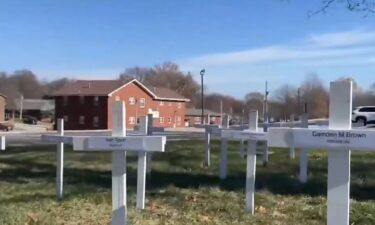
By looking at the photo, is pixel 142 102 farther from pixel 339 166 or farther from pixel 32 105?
pixel 339 166

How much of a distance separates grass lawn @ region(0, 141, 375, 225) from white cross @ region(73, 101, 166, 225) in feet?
6.25

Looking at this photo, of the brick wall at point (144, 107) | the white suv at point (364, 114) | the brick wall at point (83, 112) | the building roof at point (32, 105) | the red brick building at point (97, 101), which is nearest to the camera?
the white suv at point (364, 114)

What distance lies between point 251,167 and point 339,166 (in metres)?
4.61

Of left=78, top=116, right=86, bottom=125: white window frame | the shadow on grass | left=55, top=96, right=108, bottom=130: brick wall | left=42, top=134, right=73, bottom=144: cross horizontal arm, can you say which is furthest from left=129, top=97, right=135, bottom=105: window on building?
left=42, top=134, right=73, bottom=144: cross horizontal arm

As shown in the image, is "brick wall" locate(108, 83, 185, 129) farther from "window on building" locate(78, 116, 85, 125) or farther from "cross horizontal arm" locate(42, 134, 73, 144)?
"cross horizontal arm" locate(42, 134, 73, 144)

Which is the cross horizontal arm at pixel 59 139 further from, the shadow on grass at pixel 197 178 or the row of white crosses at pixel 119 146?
the row of white crosses at pixel 119 146

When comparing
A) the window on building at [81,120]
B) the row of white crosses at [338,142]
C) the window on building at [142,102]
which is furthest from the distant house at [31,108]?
the row of white crosses at [338,142]

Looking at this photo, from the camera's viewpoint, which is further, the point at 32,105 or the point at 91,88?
the point at 32,105

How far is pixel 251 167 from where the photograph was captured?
28.3 feet

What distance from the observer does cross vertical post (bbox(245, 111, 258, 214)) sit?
8.22 m

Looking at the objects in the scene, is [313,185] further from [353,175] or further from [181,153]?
[181,153]

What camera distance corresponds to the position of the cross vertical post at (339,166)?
399 cm

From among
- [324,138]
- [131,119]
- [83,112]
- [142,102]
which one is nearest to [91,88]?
[83,112]

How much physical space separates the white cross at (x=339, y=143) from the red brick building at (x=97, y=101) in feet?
219
